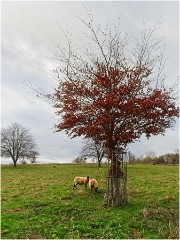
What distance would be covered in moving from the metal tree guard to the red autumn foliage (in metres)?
1.08

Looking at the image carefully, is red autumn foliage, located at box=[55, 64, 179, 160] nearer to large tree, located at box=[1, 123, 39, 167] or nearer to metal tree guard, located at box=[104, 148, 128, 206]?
metal tree guard, located at box=[104, 148, 128, 206]

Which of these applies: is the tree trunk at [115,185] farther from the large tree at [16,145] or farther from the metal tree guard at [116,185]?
→ the large tree at [16,145]

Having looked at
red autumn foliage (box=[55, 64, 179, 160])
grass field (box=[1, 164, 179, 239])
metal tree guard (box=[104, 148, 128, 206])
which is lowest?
grass field (box=[1, 164, 179, 239])

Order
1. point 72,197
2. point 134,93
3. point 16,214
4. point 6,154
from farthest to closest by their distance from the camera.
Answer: point 6,154, point 72,197, point 134,93, point 16,214

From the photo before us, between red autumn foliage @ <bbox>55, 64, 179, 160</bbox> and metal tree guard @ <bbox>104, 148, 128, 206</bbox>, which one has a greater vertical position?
red autumn foliage @ <bbox>55, 64, 179, 160</bbox>

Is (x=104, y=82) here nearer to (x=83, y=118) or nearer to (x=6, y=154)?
(x=83, y=118)

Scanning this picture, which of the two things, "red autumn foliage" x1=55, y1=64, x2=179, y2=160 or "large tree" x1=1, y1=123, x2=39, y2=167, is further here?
"large tree" x1=1, y1=123, x2=39, y2=167

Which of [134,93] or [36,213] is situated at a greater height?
[134,93]

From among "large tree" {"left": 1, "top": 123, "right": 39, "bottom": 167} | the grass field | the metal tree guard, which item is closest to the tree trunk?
the metal tree guard

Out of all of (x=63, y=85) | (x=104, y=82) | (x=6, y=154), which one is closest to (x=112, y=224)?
(x=104, y=82)

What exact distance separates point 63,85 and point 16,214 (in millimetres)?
9138

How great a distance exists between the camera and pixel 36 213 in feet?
55.1

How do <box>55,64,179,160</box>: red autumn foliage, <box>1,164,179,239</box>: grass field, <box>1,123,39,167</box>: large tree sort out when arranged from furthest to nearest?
<box>1,123,39,167</box>: large tree, <box>55,64,179,160</box>: red autumn foliage, <box>1,164,179,239</box>: grass field

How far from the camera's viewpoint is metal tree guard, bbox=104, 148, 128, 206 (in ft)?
62.1
